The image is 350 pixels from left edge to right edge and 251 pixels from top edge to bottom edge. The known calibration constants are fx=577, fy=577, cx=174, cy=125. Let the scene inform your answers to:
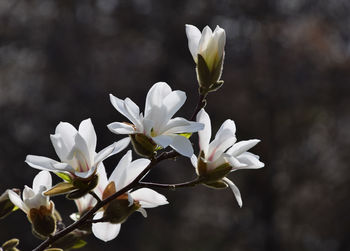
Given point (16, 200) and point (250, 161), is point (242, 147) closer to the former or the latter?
point (250, 161)

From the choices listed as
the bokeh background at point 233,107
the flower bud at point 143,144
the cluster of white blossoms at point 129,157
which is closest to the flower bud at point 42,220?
the cluster of white blossoms at point 129,157

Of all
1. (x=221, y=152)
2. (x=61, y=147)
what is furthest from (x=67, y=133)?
(x=221, y=152)

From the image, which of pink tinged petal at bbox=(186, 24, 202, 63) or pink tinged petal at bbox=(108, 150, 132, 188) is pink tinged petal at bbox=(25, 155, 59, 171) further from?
pink tinged petal at bbox=(186, 24, 202, 63)

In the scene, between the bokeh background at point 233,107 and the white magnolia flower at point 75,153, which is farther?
the bokeh background at point 233,107

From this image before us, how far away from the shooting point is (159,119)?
552 mm

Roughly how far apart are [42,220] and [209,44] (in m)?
0.24

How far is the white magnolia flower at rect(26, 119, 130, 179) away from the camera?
1.68ft

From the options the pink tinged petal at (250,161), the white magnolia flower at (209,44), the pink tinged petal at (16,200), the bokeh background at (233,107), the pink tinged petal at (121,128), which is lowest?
the bokeh background at (233,107)

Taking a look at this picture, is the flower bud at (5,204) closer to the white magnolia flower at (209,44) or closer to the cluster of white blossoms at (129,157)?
the cluster of white blossoms at (129,157)

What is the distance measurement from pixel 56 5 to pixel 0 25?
2.34 feet

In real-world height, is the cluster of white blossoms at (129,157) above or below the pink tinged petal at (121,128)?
below

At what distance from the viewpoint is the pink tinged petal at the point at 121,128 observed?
1.66ft

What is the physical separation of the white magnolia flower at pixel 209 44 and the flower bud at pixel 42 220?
0.21 m

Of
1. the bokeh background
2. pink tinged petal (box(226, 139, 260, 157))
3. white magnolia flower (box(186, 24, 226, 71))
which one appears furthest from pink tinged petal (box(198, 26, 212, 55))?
the bokeh background
